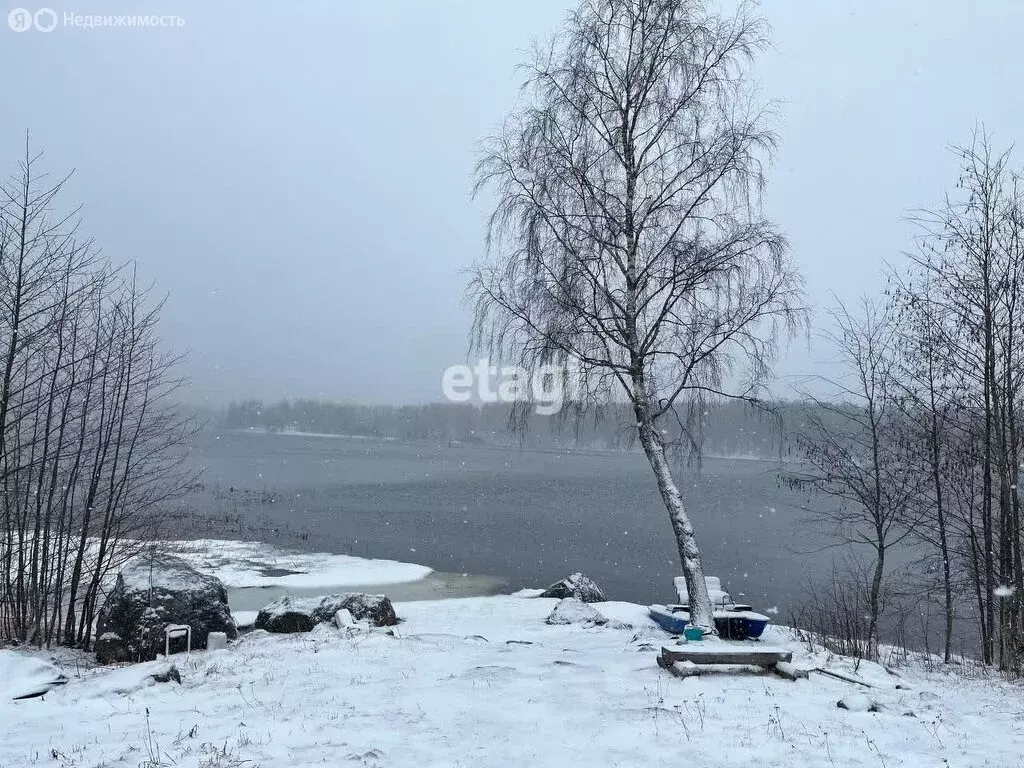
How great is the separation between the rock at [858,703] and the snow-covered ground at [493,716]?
0.43ft

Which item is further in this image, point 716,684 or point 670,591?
point 670,591

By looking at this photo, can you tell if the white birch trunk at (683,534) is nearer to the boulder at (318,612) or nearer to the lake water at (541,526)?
the lake water at (541,526)

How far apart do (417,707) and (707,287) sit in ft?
24.2

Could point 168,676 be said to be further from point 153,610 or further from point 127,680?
point 153,610

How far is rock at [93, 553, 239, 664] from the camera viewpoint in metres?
10.0

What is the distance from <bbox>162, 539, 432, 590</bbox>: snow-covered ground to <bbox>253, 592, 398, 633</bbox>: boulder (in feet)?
24.4

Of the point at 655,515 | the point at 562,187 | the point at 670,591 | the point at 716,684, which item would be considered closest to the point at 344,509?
the point at 655,515

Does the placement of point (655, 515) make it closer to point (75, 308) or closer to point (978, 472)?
point (978, 472)

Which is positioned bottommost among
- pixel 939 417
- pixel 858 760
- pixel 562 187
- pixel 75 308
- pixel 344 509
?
pixel 344 509

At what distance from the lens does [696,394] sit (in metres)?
10.9

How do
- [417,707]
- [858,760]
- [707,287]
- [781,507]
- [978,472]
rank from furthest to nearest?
[781,507]
[978,472]
[707,287]
[417,707]
[858,760]

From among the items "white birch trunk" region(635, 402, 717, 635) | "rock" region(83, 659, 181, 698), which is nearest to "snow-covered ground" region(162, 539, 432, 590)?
"rock" region(83, 659, 181, 698)

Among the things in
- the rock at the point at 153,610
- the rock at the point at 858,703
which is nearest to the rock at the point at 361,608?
the rock at the point at 153,610

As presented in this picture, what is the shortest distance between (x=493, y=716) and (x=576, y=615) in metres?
8.22
